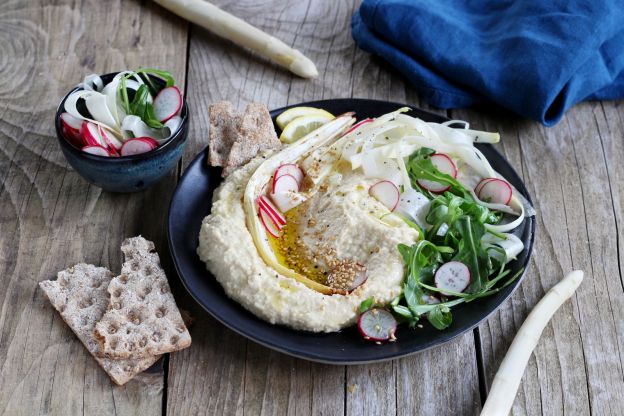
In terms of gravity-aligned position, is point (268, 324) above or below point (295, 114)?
below

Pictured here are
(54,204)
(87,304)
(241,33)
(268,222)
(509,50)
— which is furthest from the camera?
(241,33)

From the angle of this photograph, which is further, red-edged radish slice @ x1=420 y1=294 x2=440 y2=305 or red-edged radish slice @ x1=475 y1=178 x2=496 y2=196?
red-edged radish slice @ x1=475 y1=178 x2=496 y2=196

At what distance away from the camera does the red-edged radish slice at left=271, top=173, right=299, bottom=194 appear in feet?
12.1

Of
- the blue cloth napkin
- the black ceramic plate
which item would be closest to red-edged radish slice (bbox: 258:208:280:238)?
the black ceramic plate

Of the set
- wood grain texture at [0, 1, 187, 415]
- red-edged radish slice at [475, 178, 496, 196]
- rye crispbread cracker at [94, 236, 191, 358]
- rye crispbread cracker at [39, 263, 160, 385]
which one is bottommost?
wood grain texture at [0, 1, 187, 415]

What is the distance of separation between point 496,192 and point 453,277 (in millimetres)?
644

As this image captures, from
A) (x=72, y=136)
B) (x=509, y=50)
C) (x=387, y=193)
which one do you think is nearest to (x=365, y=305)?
(x=387, y=193)

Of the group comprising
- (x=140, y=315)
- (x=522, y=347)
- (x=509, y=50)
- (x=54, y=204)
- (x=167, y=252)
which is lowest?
(x=54, y=204)

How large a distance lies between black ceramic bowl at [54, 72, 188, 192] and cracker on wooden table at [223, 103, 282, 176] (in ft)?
0.96

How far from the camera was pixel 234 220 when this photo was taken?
3.51 m

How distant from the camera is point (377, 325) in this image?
3.16m

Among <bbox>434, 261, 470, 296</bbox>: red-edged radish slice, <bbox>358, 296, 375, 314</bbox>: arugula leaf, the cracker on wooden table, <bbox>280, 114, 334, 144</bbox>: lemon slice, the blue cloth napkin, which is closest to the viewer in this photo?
<bbox>358, 296, 375, 314</bbox>: arugula leaf

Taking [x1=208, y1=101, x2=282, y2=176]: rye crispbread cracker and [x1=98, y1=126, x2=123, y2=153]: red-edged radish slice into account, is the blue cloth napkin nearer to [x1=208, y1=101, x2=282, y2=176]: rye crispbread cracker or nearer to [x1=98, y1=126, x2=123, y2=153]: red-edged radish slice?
[x1=208, y1=101, x2=282, y2=176]: rye crispbread cracker

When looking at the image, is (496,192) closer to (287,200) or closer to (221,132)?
(287,200)
